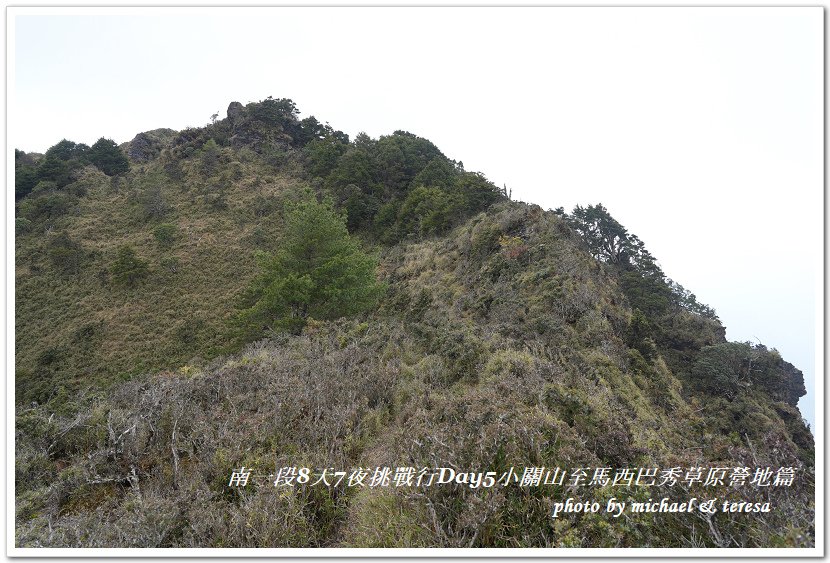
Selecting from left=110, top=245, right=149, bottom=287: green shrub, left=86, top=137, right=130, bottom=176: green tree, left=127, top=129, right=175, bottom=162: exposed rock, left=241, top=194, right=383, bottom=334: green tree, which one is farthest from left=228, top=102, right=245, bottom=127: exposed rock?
left=241, top=194, right=383, bottom=334: green tree

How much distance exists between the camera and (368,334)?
9070 mm

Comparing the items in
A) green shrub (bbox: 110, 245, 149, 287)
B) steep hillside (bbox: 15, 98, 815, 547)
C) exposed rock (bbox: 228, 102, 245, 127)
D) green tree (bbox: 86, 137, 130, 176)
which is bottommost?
Result: green shrub (bbox: 110, 245, 149, 287)

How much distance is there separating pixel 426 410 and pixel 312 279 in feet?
33.8

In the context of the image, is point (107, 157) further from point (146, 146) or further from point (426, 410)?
point (426, 410)

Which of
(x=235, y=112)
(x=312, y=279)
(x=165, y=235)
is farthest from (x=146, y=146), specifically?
(x=312, y=279)

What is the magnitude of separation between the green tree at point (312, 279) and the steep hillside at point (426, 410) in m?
0.75

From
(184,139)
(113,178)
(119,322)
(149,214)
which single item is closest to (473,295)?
(119,322)

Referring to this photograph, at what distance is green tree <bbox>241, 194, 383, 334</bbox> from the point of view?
1384 cm

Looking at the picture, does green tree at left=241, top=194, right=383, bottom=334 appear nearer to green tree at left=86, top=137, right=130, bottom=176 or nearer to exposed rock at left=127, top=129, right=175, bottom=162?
green tree at left=86, top=137, right=130, bottom=176

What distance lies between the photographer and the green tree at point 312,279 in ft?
45.4

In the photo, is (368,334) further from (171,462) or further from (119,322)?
(119,322)

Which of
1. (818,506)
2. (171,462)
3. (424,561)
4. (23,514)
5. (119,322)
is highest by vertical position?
(818,506)

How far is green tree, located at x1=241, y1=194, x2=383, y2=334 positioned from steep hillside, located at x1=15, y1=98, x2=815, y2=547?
75 centimetres

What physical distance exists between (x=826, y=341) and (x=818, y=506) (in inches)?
82.7
